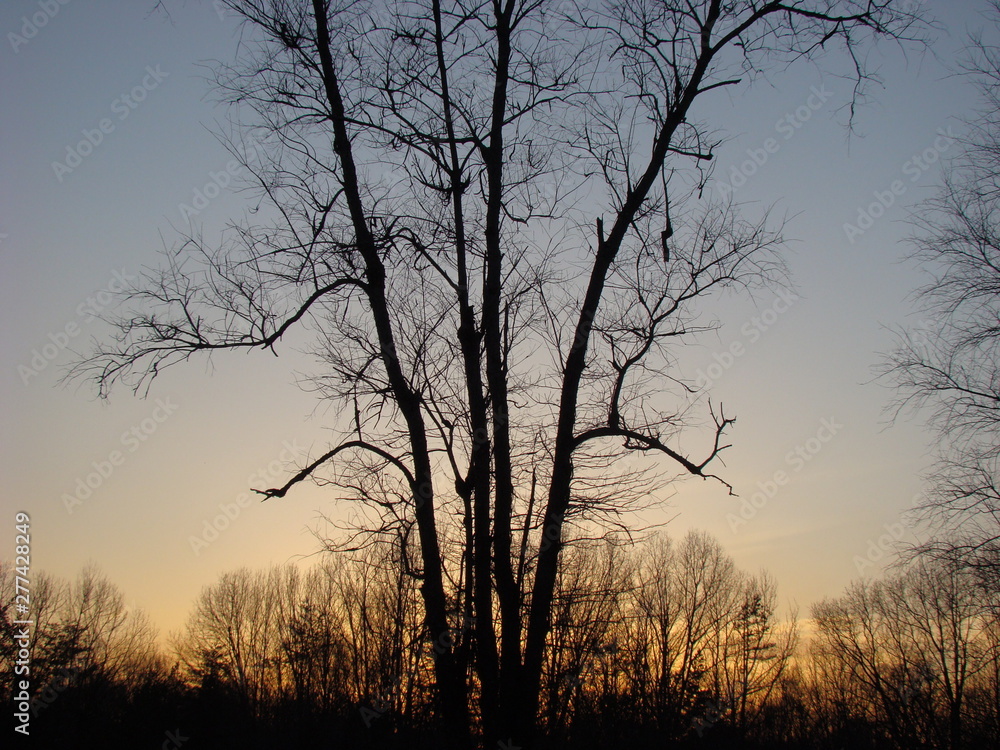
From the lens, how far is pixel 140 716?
22828 mm

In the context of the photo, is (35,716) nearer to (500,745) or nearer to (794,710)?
(500,745)

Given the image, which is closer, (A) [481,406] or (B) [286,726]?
(A) [481,406]

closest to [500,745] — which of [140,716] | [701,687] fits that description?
[140,716]

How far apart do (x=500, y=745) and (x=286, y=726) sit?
27.2 meters

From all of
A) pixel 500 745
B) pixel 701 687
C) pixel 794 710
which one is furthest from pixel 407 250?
pixel 794 710

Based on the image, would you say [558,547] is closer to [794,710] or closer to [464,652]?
[464,652]

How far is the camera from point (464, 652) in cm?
705

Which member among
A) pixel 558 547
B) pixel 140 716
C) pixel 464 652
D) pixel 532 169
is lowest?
pixel 140 716

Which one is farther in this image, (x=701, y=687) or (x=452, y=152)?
(x=701, y=687)

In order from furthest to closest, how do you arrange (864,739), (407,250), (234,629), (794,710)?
(234,629) → (794,710) → (864,739) → (407,250)

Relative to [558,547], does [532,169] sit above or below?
above

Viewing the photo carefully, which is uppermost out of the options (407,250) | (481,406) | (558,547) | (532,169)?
(532,169)

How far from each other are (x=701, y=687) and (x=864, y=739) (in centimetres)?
709

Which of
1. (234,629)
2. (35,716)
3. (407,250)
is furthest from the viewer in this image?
(234,629)
